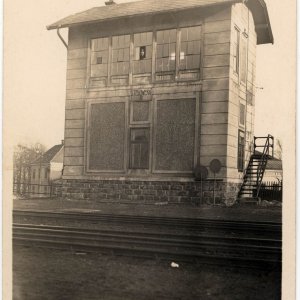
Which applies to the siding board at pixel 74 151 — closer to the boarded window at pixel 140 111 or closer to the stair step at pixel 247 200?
the boarded window at pixel 140 111

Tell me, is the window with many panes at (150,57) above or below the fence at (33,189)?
above

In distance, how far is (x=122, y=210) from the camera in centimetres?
797

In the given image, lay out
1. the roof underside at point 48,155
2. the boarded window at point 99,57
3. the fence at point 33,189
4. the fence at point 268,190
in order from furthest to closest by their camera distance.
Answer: the boarded window at point 99,57 < the roof underside at point 48,155 < the fence at point 33,189 < the fence at point 268,190

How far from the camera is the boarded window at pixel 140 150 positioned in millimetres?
7523

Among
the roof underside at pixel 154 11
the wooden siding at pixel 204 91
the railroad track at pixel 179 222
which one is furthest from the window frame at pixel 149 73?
the railroad track at pixel 179 222

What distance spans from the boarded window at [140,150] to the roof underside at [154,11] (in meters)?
2.04

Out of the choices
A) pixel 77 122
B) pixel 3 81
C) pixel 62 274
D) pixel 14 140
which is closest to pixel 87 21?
pixel 77 122

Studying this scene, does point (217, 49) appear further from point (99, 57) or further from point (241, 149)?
point (99, 57)

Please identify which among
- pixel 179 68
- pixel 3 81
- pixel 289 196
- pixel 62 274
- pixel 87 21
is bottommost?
pixel 62 274

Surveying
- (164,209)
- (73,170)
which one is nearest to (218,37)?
(164,209)

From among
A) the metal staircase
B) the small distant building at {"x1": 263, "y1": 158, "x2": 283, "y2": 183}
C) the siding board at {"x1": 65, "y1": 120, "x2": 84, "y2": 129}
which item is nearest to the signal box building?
the siding board at {"x1": 65, "y1": 120, "x2": 84, "y2": 129}

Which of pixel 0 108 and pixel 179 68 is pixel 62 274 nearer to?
pixel 0 108

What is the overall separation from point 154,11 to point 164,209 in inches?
134

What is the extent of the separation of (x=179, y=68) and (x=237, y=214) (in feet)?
11.2
